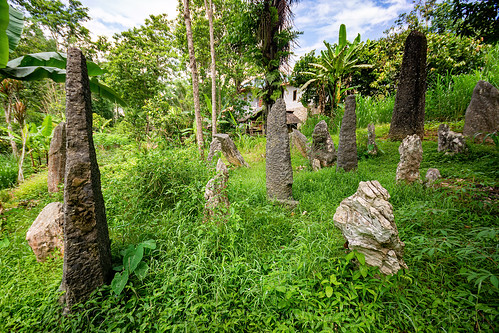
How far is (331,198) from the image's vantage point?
2998 mm

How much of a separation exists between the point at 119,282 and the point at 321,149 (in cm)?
461

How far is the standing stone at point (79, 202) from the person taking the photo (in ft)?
4.97

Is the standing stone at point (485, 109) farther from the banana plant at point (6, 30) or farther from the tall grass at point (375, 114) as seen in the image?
the banana plant at point (6, 30)

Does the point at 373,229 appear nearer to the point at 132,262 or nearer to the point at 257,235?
the point at 257,235

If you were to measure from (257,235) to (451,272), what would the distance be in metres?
1.76

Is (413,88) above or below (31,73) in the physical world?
below

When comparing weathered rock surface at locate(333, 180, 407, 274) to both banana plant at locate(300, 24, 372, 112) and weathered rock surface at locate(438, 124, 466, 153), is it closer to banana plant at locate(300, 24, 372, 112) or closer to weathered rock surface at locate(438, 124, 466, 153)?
weathered rock surface at locate(438, 124, 466, 153)

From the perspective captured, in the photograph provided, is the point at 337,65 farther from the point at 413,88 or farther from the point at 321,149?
the point at 321,149

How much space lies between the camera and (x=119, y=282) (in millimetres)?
1593

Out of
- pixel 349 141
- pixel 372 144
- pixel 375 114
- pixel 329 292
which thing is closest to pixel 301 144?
pixel 372 144

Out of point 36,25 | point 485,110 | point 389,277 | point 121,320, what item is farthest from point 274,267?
point 36,25

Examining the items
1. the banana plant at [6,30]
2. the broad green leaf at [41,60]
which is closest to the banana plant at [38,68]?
the broad green leaf at [41,60]

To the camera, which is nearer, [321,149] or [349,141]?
[349,141]

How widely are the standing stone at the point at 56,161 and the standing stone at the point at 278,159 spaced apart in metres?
4.25
